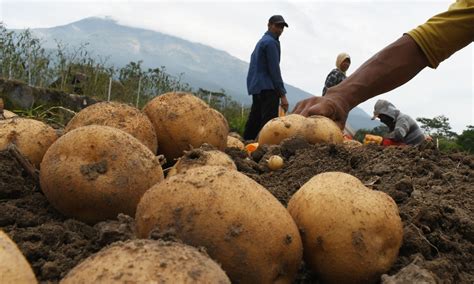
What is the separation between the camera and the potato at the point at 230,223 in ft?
4.88

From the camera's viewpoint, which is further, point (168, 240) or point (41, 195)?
point (41, 195)

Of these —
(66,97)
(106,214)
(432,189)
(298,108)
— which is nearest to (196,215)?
(106,214)

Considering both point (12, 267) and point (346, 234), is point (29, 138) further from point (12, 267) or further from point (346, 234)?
point (346, 234)

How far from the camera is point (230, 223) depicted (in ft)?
4.97

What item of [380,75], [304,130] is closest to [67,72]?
[304,130]

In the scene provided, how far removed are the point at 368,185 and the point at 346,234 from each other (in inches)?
Result: 24.1

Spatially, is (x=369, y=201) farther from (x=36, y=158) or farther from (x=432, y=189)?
(x=36, y=158)

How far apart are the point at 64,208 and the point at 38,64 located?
924cm

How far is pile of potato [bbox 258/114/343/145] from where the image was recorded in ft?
13.5

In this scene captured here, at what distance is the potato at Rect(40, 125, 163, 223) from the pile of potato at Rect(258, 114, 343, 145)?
7.30 feet

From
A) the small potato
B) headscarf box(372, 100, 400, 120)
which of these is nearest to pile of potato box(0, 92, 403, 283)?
the small potato

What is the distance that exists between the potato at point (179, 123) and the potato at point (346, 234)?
1199 mm

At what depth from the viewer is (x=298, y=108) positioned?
4.83m

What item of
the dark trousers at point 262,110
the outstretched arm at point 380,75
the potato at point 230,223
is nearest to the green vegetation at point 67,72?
the dark trousers at point 262,110
